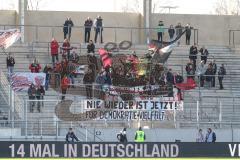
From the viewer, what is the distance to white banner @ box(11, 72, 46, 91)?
38.8 m

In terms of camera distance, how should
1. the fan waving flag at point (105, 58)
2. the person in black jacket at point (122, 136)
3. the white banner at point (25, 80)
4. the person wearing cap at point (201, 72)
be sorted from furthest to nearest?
the person wearing cap at point (201, 72) < the fan waving flag at point (105, 58) < the white banner at point (25, 80) < the person in black jacket at point (122, 136)

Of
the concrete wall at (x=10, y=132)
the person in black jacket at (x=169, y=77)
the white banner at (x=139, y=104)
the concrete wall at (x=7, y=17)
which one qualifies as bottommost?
the concrete wall at (x=10, y=132)

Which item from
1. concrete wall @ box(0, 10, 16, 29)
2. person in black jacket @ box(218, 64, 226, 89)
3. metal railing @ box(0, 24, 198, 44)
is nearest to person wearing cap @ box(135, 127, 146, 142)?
person in black jacket @ box(218, 64, 226, 89)

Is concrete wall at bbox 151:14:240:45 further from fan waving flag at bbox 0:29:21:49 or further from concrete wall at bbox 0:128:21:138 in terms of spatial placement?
concrete wall at bbox 0:128:21:138

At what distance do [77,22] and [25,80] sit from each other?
35.1ft

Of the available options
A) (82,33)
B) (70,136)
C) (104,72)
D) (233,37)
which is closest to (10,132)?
(70,136)

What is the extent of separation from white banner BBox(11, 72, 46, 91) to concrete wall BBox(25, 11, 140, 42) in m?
8.44

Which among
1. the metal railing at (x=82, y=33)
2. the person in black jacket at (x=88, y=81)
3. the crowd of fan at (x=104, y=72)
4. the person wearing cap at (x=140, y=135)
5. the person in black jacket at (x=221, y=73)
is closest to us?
the person wearing cap at (x=140, y=135)

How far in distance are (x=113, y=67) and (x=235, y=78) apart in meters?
6.35

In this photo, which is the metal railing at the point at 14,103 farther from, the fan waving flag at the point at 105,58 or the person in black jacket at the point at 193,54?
the person in black jacket at the point at 193,54

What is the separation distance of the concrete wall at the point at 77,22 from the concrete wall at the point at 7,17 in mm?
700

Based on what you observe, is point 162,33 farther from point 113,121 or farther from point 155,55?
point 113,121

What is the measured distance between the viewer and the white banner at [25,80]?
38844 mm

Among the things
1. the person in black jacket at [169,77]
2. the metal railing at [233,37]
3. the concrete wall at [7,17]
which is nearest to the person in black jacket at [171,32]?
the metal railing at [233,37]
